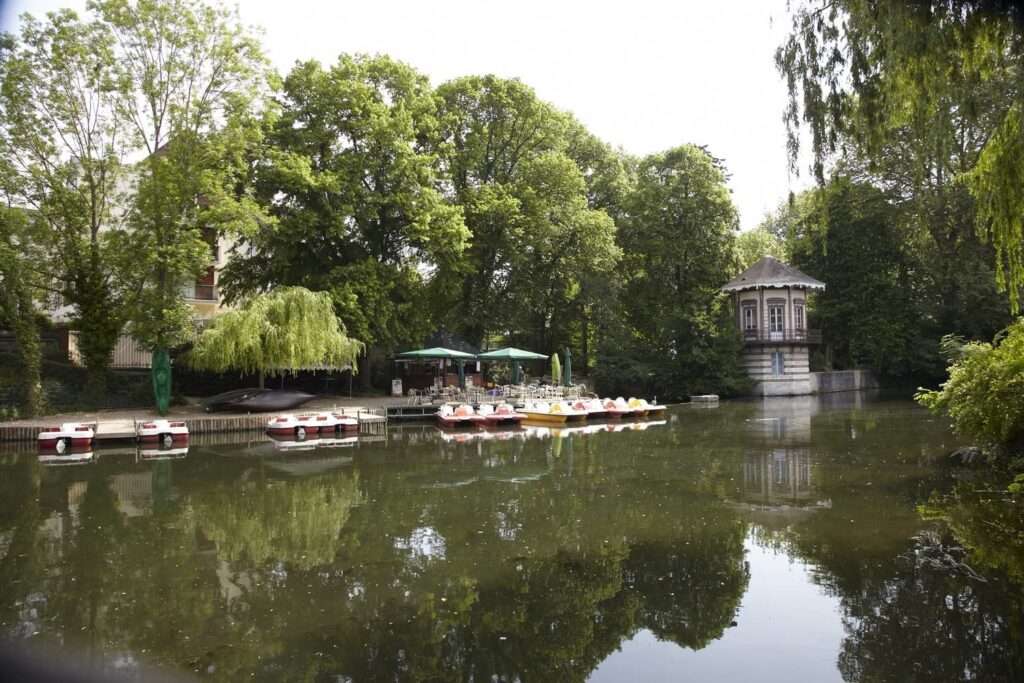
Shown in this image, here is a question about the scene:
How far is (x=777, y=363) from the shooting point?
133 feet

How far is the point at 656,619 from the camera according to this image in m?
6.41

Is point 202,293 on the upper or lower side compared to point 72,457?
upper

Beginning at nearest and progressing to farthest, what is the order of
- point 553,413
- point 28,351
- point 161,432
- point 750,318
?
point 161,432 < point 28,351 < point 553,413 < point 750,318

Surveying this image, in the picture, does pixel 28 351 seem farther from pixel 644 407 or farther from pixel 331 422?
pixel 644 407

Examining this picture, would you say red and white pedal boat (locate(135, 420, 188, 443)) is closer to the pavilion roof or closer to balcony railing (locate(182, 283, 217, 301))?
balcony railing (locate(182, 283, 217, 301))

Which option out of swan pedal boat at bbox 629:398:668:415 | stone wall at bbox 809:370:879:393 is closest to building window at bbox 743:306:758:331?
stone wall at bbox 809:370:879:393

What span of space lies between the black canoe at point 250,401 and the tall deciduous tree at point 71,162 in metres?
4.13

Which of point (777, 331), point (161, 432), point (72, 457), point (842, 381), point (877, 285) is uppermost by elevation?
point (877, 285)

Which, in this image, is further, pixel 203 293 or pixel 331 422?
pixel 203 293

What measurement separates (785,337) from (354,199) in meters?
26.1

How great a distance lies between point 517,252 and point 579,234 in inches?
138

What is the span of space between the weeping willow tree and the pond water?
860 cm

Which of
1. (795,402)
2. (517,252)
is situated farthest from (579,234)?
(795,402)

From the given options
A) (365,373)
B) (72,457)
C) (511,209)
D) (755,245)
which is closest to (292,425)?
(72,457)
